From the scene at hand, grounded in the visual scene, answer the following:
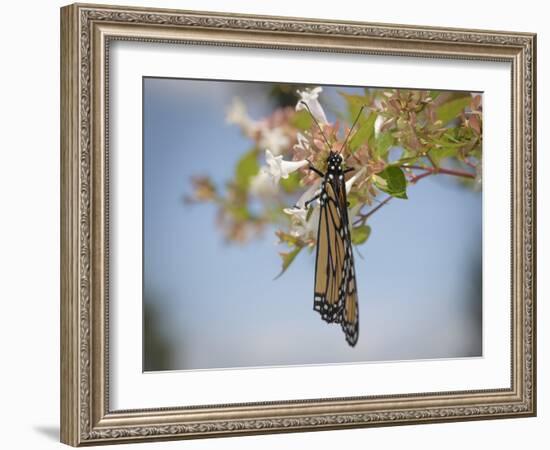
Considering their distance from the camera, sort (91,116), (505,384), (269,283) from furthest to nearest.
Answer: (505,384)
(269,283)
(91,116)


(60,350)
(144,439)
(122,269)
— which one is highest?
(122,269)

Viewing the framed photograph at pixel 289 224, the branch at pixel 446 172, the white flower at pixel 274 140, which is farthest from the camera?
the branch at pixel 446 172

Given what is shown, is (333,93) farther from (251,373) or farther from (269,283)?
(251,373)

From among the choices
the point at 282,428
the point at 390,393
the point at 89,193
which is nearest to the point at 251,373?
the point at 282,428

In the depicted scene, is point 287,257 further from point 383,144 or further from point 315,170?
point 383,144

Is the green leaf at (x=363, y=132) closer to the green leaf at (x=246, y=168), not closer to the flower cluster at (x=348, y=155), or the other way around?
the flower cluster at (x=348, y=155)

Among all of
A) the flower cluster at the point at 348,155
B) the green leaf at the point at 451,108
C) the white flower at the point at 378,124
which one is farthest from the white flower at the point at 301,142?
the green leaf at the point at 451,108

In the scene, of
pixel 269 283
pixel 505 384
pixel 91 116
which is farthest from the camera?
pixel 505 384

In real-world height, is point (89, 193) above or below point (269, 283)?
above
